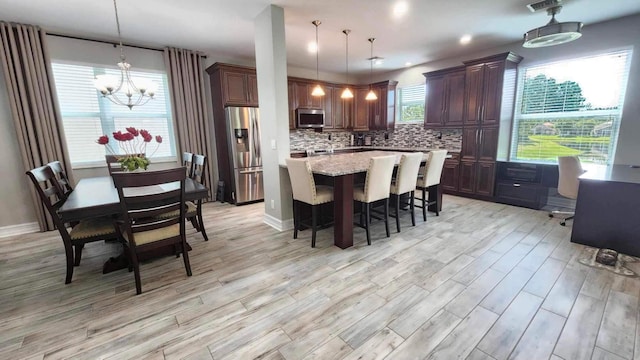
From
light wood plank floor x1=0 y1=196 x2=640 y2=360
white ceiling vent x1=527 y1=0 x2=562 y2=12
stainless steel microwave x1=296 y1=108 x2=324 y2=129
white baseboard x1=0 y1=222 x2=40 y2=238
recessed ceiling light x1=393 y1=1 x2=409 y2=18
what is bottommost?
light wood plank floor x1=0 y1=196 x2=640 y2=360

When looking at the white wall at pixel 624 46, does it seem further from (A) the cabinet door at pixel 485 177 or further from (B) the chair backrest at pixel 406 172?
(B) the chair backrest at pixel 406 172

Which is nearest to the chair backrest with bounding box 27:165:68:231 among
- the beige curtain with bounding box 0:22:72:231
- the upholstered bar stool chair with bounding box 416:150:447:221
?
the beige curtain with bounding box 0:22:72:231

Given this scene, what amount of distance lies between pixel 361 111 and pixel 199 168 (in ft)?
15.6

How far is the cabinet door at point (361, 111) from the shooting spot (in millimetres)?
6906

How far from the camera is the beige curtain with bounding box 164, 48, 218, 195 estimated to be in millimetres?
4559

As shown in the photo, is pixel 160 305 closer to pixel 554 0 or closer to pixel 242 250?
pixel 242 250

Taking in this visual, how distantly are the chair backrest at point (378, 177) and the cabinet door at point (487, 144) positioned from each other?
2767mm

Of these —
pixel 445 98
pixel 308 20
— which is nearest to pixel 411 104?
pixel 445 98

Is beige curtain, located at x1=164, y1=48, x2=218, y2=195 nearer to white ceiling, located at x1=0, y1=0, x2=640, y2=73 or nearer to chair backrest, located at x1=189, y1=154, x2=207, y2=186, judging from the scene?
white ceiling, located at x1=0, y1=0, x2=640, y2=73

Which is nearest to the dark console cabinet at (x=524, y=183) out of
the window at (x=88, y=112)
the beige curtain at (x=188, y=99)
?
the beige curtain at (x=188, y=99)

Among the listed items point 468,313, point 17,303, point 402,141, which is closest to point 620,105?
point 402,141

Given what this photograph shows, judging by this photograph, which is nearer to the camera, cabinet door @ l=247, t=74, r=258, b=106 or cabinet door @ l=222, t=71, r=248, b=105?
cabinet door @ l=222, t=71, r=248, b=105

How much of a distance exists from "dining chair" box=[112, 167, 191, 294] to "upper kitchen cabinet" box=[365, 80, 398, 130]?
17.5ft

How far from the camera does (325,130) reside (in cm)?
660
